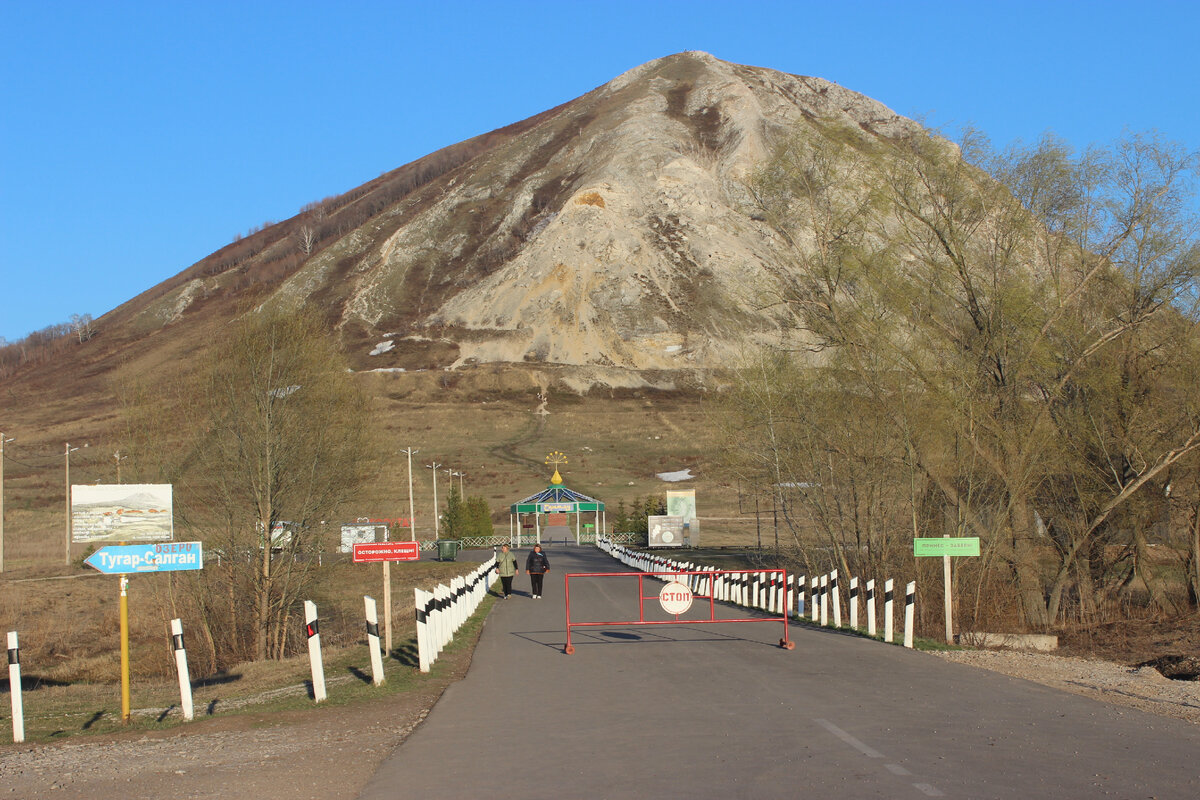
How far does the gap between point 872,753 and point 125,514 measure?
11079mm

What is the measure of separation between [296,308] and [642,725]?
2033 centimetres

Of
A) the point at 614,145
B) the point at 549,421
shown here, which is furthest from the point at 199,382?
the point at 614,145

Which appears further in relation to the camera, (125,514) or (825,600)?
(825,600)

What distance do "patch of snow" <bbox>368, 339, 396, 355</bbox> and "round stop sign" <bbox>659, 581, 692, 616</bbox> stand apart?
441ft

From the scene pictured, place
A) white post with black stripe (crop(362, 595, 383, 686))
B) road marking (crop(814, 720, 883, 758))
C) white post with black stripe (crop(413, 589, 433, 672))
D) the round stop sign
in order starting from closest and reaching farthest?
road marking (crop(814, 720, 883, 758)), white post with black stripe (crop(362, 595, 383, 686)), white post with black stripe (crop(413, 589, 433, 672)), the round stop sign

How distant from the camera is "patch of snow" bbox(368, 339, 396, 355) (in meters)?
148

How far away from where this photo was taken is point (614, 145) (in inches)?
6964

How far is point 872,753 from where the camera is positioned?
8.20m

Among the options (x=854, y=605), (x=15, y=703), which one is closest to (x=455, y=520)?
(x=854, y=605)

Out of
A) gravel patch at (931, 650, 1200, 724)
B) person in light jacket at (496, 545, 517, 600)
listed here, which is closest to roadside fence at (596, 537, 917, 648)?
gravel patch at (931, 650, 1200, 724)

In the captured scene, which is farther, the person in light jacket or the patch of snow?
the patch of snow

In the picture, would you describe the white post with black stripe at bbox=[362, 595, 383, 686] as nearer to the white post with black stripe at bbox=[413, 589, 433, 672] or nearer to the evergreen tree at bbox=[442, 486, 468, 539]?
the white post with black stripe at bbox=[413, 589, 433, 672]

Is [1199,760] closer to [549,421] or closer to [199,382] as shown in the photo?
[199,382]

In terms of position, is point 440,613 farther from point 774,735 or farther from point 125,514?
point 774,735
